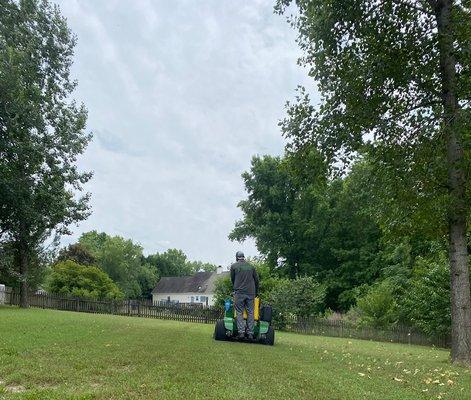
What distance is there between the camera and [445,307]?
21.3 metres

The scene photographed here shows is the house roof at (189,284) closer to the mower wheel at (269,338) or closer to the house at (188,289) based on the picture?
the house at (188,289)

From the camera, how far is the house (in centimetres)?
8562

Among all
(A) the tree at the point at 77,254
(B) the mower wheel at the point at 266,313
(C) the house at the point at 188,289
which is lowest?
(C) the house at the point at 188,289

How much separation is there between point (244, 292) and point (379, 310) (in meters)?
19.9

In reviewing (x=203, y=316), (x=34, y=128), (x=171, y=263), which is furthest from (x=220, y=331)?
(x=171, y=263)

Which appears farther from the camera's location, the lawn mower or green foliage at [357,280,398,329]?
green foliage at [357,280,398,329]

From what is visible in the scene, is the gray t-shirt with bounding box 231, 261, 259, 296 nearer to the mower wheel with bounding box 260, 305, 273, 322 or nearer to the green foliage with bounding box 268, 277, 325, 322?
the mower wheel with bounding box 260, 305, 273, 322

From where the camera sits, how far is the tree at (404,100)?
10211mm

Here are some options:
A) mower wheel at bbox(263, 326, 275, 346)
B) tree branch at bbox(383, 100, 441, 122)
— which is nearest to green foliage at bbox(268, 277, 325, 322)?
mower wheel at bbox(263, 326, 275, 346)

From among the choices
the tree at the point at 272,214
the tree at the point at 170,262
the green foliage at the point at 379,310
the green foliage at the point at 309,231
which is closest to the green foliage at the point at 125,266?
the tree at the point at 170,262

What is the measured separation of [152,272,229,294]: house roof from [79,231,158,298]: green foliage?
4.44 m

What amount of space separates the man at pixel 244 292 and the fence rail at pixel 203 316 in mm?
15565

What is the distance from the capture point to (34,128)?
1923cm

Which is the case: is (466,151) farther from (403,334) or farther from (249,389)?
(403,334)
